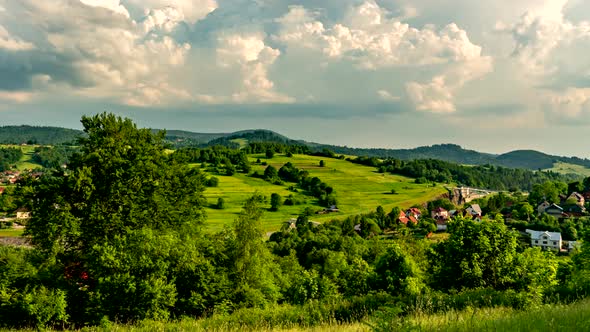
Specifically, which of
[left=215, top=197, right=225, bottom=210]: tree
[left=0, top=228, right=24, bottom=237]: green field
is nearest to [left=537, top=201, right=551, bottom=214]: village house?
[left=215, top=197, right=225, bottom=210]: tree

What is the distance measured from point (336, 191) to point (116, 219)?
126 metres

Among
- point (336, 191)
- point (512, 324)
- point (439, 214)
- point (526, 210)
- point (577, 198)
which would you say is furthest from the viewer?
point (336, 191)

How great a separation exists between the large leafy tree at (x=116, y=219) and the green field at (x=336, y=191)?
223 ft

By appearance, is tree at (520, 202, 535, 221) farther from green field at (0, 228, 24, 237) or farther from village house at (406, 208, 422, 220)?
green field at (0, 228, 24, 237)

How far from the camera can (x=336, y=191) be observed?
144 metres

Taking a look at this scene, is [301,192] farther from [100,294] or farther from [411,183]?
[100,294]

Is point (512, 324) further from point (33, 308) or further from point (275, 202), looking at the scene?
point (275, 202)

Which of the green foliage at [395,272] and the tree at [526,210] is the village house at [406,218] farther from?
the green foliage at [395,272]

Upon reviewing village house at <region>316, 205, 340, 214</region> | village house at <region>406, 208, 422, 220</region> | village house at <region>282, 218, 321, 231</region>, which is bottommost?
village house at <region>282, 218, 321, 231</region>

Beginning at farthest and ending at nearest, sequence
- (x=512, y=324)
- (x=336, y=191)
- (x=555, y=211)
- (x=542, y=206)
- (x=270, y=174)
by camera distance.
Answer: (x=270, y=174) < (x=336, y=191) < (x=542, y=206) < (x=555, y=211) < (x=512, y=324)

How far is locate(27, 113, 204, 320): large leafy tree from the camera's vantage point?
1805 cm

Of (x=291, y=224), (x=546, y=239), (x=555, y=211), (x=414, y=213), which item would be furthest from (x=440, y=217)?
(x=291, y=224)

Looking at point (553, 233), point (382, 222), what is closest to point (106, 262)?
point (382, 222)

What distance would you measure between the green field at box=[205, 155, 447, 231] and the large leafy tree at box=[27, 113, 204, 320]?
68108 millimetres
